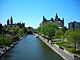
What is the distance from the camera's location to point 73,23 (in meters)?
147

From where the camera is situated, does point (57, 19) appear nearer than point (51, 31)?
No

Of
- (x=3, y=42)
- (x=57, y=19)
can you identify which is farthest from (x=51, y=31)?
(x=57, y=19)

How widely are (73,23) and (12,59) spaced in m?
123

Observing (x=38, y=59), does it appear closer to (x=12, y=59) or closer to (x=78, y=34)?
(x=12, y=59)

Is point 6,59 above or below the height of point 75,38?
below

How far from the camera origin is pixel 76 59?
23562 mm

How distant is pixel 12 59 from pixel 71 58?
262 inches

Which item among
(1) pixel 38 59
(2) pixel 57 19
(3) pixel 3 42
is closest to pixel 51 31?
(3) pixel 3 42

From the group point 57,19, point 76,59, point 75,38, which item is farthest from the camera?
point 57,19

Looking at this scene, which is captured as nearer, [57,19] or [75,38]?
[75,38]

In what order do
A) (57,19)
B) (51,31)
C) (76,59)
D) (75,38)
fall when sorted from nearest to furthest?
(76,59), (75,38), (51,31), (57,19)

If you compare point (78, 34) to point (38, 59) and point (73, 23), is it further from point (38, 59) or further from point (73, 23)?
point (73, 23)

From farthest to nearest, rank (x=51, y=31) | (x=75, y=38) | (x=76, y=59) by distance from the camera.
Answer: (x=51, y=31)
(x=75, y=38)
(x=76, y=59)

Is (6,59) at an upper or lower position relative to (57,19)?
lower
